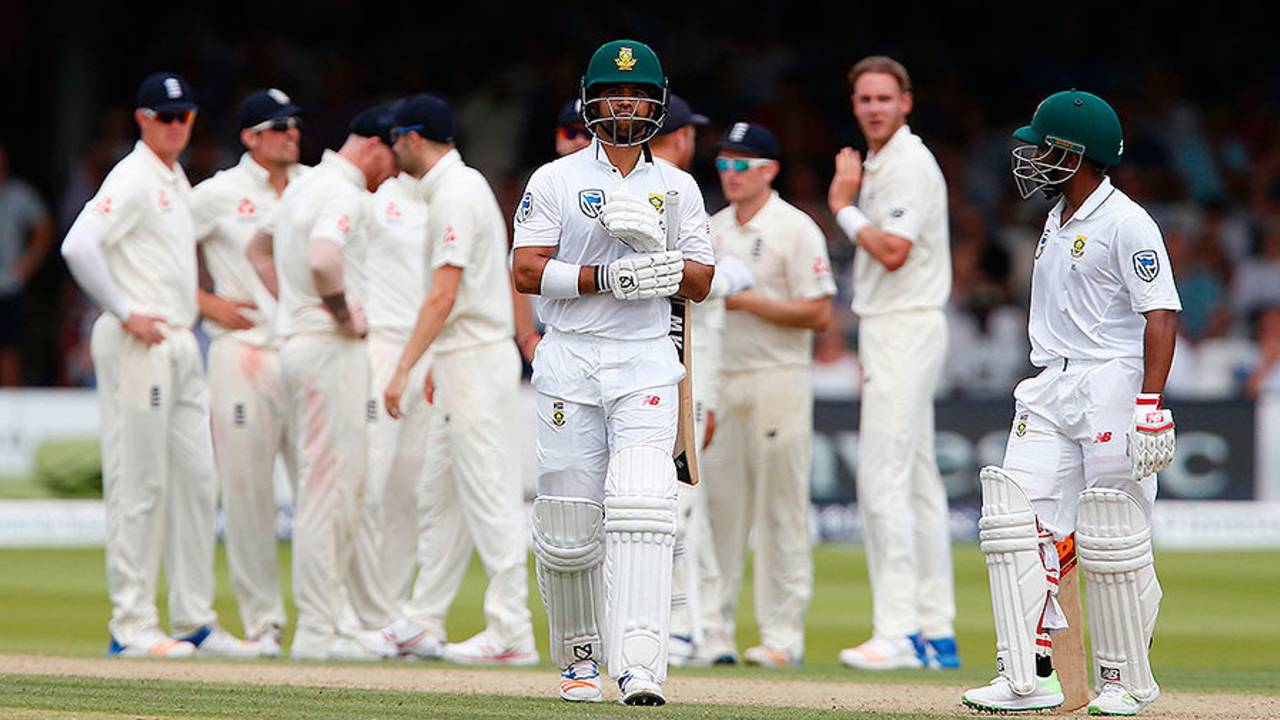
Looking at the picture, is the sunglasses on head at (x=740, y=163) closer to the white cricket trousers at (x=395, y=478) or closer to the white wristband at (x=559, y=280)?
the white cricket trousers at (x=395, y=478)

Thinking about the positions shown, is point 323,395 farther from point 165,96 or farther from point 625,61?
point 625,61

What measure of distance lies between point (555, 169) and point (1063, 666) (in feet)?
6.73

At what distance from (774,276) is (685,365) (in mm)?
2690

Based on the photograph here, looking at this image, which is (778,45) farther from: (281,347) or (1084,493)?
(1084,493)

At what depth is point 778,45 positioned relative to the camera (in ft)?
57.7

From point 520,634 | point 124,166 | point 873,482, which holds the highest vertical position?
point 124,166

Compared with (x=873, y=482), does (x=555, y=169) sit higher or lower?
higher

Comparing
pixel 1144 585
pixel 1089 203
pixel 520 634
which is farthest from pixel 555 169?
pixel 520 634

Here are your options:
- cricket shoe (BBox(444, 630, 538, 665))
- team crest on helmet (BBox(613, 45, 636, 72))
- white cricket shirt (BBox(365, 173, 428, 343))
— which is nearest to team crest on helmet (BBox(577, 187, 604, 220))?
team crest on helmet (BBox(613, 45, 636, 72))

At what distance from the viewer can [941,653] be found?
329 inches

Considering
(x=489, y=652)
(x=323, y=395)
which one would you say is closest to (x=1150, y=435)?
(x=489, y=652)

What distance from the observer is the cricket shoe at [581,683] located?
5906mm

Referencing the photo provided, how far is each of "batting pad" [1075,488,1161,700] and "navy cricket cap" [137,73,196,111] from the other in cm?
420

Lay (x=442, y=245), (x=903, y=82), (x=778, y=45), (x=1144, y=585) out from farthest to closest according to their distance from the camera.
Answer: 1. (x=778, y=45)
2. (x=903, y=82)
3. (x=442, y=245)
4. (x=1144, y=585)
